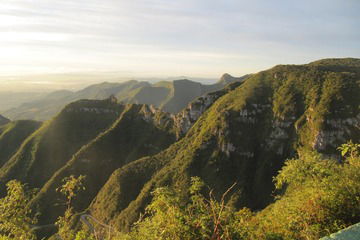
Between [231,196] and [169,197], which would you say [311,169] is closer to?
[169,197]

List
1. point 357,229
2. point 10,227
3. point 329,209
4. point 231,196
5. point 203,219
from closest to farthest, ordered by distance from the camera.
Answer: point 357,229 < point 203,219 < point 10,227 < point 329,209 < point 231,196

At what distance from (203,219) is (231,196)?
607ft

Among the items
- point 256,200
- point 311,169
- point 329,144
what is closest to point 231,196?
point 256,200

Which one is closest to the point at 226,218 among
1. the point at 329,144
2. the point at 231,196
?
the point at 231,196

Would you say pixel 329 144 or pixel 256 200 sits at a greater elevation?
pixel 329 144

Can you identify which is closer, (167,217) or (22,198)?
(167,217)

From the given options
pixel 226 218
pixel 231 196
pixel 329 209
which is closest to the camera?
pixel 226 218

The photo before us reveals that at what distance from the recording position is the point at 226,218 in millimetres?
16828

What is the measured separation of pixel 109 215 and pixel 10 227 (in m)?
191

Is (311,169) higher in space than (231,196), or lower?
higher

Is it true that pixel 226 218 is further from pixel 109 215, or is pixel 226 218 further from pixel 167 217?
pixel 109 215

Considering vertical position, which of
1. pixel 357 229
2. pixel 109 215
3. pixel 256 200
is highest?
pixel 357 229

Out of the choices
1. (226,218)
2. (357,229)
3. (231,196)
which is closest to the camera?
(357,229)

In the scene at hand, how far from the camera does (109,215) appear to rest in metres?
193
